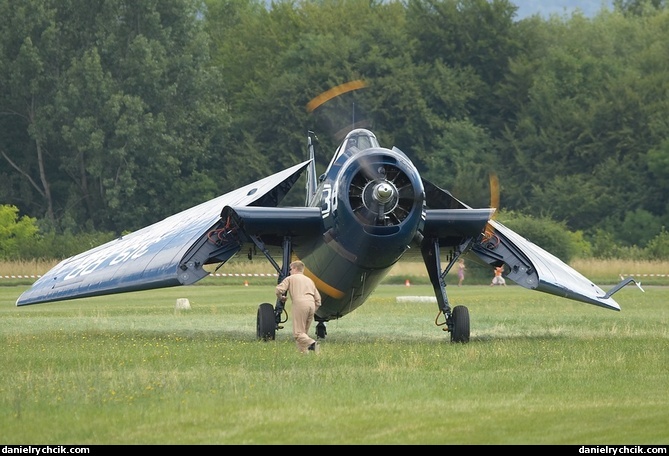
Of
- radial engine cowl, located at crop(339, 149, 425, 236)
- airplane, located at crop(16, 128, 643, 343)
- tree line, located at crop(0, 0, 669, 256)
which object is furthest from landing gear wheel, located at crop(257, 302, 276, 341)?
tree line, located at crop(0, 0, 669, 256)

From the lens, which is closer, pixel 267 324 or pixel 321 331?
pixel 267 324

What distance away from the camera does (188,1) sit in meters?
78.2

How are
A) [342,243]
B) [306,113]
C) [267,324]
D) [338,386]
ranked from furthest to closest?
[306,113] → [267,324] → [342,243] → [338,386]

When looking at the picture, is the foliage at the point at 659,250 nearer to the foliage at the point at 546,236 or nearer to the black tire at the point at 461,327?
the foliage at the point at 546,236

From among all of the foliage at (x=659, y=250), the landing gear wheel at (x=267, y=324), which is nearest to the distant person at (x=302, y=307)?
the landing gear wheel at (x=267, y=324)

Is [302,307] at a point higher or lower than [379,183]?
lower

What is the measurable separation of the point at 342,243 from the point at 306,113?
5283 cm

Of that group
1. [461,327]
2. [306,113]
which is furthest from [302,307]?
[306,113]

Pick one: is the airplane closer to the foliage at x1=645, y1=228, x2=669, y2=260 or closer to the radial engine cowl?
the radial engine cowl

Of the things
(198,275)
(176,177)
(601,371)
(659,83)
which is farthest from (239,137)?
(601,371)

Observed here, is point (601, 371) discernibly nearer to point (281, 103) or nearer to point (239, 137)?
point (281, 103)

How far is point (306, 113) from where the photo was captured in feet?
237

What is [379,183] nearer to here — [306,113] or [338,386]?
[338,386]

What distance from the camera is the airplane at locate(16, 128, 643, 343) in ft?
62.8
